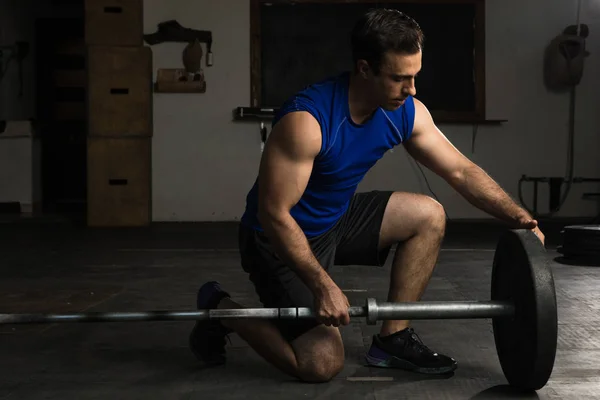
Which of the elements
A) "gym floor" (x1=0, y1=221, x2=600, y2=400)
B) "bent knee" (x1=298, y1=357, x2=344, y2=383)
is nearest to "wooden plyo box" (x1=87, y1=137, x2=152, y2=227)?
"gym floor" (x1=0, y1=221, x2=600, y2=400)

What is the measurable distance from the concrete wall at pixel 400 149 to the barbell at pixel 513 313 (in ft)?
15.1

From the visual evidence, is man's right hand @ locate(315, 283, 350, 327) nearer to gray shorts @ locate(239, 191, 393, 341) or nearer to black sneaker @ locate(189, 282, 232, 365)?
gray shorts @ locate(239, 191, 393, 341)

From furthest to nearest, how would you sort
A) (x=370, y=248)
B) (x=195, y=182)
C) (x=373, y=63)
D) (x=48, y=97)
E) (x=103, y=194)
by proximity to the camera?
(x=48, y=97) → (x=195, y=182) → (x=103, y=194) → (x=370, y=248) → (x=373, y=63)

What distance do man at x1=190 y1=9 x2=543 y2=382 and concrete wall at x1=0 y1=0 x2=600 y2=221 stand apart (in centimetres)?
429

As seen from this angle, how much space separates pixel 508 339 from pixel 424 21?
15.6 feet

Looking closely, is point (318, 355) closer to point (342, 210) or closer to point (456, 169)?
point (342, 210)

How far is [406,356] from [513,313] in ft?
1.20

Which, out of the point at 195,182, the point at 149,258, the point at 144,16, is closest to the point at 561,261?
the point at 149,258

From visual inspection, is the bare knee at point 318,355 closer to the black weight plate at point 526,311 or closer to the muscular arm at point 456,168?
the black weight plate at point 526,311

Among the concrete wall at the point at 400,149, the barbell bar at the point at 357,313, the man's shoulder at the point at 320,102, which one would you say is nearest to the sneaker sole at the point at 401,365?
the barbell bar at the point at 357,313

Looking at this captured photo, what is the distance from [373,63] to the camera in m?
1.95

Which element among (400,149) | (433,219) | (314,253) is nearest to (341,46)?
(400,149)

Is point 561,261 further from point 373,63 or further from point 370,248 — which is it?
point 373,63

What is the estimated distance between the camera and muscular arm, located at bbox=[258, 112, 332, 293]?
1.89 metres
